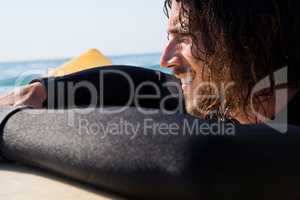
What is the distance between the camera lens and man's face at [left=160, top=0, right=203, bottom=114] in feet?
3.21

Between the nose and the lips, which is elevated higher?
the nose

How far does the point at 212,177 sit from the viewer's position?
0.53 meters

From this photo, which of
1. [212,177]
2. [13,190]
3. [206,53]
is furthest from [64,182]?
A: [206,53]

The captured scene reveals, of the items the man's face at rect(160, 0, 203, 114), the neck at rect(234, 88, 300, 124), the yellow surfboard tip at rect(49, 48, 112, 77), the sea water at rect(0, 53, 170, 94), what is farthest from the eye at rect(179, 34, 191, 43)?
the yellow surfboard tip at rect(49, 48, 112, 77)

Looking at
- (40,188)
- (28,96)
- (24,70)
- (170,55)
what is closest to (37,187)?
(40,188)

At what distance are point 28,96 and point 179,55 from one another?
0.34 meters

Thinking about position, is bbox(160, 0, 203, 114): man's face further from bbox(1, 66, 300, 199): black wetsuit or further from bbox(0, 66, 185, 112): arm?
bbox(1, 66, 300, 199): black wetsuit

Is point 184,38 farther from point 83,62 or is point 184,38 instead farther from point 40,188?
point 83,62

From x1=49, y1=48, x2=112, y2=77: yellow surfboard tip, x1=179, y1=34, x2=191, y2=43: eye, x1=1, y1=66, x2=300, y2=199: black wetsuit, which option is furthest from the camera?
x1=49, y1=48, x2=112, y2=77: yellow surfboard tip

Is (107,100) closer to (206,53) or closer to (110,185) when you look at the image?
(206,53)

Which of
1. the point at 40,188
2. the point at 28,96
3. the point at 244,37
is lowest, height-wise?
the point at 40,188

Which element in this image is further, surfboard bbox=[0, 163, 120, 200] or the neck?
the neck

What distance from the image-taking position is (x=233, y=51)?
922mm

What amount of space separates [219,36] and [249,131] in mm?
394
